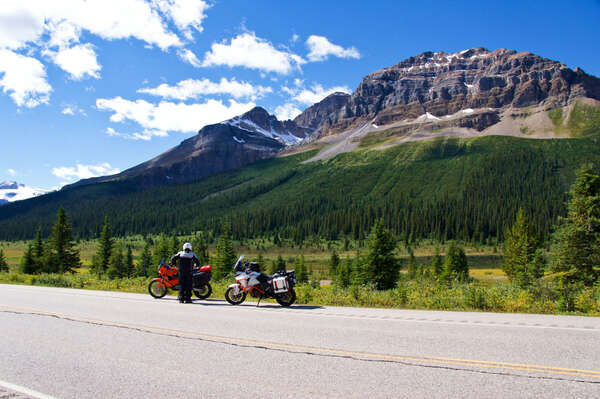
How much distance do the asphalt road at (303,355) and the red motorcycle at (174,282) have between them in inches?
166

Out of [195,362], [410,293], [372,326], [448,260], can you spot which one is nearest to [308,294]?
[410,293]

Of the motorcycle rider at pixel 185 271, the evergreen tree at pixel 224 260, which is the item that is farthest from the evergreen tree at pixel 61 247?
the motorcycle rider at pixel 185 271

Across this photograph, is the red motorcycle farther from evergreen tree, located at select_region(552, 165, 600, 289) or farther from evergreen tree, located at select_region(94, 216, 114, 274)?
evergreen tree, located at select_region(94, 216, 114, 274)

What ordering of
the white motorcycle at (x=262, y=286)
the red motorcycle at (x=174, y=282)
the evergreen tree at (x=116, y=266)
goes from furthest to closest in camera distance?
1. the evergreen tree at (x=116, y=266)
2. the red motorcycle at (x=174, y=282)
3. the white motorcycle at (x=262, y=286)

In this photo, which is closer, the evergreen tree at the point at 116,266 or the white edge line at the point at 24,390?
the white edge line at the point at 24,390

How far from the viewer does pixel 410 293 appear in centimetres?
1396

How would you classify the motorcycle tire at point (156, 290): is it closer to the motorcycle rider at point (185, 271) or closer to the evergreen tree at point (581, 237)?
the motorcycle rider at point (185, 271)

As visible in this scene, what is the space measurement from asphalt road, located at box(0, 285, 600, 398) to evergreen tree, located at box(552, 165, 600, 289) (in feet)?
87.3

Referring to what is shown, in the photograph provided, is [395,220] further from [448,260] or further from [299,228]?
[448,260]

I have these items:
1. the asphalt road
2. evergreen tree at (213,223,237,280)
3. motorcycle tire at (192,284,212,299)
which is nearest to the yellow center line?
the asphalt road

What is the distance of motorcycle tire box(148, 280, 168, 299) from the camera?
1612 centimetres

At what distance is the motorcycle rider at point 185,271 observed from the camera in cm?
1462

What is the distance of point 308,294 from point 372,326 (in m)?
5.96

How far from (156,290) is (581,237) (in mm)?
33083
